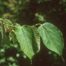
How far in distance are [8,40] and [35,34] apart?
8cm

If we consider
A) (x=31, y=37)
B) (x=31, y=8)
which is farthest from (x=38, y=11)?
(x=31, y=37)

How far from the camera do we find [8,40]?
79 cm

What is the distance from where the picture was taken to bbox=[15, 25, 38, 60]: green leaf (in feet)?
2.39

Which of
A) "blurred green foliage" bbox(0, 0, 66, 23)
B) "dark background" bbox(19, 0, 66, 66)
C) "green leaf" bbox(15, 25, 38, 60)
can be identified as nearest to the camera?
"green leaf" bbox(15, 25, 38, 60)

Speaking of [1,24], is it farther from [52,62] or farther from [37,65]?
[52,62]

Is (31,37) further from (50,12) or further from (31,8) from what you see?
(31,8)

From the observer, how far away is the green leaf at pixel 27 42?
0.73 meters

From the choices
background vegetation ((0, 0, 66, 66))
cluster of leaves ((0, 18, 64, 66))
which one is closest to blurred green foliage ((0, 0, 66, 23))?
background vegetation ((0, 0, 66, 66))

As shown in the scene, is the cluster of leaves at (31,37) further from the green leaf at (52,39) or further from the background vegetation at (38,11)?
the background vegetation at (38,11)

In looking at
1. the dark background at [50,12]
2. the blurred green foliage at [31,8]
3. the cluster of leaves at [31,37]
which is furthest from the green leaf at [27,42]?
the blurred green foliage at [31,8]

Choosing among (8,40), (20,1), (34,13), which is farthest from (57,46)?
(20,1)

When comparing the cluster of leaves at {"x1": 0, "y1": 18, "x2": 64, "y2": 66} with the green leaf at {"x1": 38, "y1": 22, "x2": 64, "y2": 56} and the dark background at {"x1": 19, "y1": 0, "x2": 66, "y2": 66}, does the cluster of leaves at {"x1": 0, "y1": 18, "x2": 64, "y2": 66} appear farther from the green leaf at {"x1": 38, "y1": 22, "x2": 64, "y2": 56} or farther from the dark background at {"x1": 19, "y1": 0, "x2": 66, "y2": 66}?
the dark background at {"x1": 19, "y1": 0, "x2": 66, "y2": 66}

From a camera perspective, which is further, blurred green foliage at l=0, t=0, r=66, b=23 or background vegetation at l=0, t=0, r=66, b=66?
blurred green foliage at l=0, t=0, r=66, b=23

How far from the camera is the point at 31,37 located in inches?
29.7
